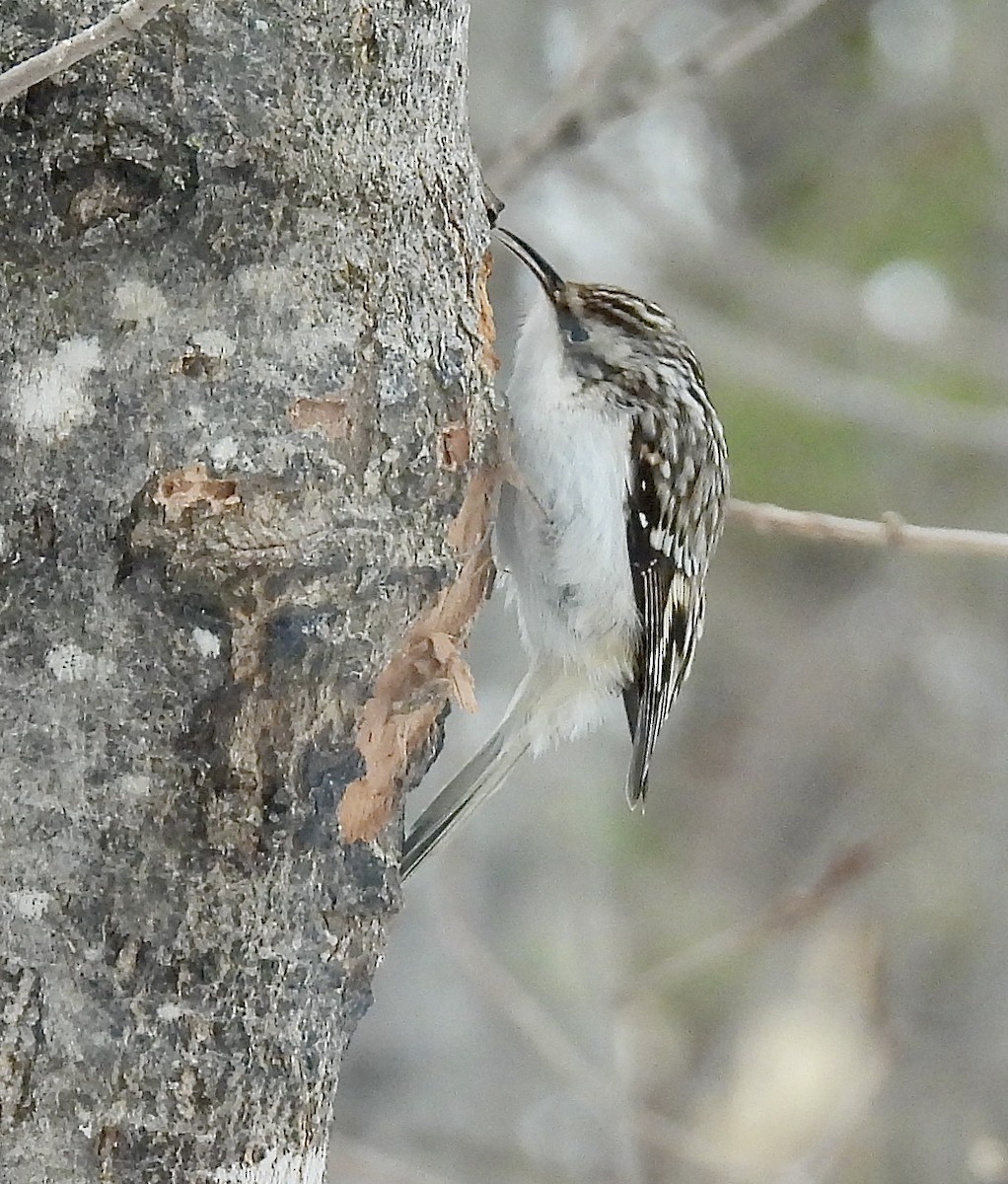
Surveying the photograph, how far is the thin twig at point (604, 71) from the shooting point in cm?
193

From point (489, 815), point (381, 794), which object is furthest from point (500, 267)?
point (381, 794)

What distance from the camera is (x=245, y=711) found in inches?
38.5

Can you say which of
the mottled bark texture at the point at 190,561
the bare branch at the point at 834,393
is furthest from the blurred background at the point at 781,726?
the mottled bark texture at the point at 190,561

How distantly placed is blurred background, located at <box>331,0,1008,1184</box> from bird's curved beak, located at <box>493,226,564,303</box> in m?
0.79

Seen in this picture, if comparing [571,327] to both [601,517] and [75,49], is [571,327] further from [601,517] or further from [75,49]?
[75,49]

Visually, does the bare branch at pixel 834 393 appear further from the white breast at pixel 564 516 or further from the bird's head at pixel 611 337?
the white breast at pixel 564 516

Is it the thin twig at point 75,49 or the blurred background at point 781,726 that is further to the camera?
the blurred background at point 781,726

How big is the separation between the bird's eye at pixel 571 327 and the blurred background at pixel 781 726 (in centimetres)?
80

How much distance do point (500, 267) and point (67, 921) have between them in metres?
2.44

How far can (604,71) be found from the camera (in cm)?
198

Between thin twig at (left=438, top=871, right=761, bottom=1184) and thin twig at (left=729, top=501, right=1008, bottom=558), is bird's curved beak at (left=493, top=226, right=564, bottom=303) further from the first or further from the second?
thin twig at (left=438, top=871, right=761, bottom=1184)

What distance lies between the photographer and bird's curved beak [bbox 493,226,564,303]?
6.23 feet

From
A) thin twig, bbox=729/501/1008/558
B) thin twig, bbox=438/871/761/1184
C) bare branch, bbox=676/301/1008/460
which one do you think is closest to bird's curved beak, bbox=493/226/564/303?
thin twig, bbox=729/501/1008/558

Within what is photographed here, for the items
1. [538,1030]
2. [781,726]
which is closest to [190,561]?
[538,1030]
